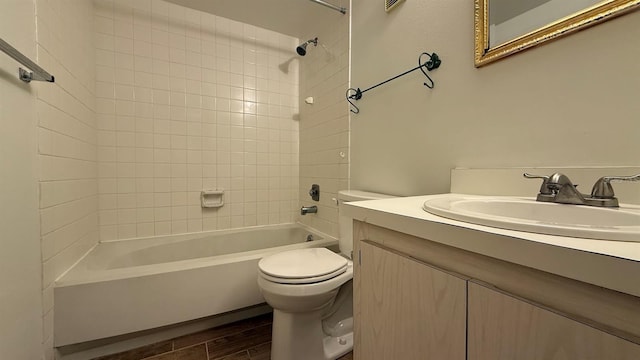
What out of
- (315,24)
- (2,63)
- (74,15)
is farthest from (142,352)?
(315,24)

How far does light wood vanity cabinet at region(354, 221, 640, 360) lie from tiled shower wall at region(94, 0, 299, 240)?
5.43ft

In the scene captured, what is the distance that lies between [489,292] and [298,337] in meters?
0.95

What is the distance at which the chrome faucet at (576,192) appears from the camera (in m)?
0.54

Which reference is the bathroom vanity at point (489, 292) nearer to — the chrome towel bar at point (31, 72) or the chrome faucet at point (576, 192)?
the chrome faucet at point (576, 192)

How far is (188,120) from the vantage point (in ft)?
6.17

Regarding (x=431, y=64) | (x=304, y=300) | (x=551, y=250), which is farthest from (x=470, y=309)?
(x=431, y=64)

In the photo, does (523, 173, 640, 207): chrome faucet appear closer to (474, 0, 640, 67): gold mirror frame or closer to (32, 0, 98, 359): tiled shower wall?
(474, 0, 640, 67): gold mirror frame

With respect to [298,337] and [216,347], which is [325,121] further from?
[216,347]

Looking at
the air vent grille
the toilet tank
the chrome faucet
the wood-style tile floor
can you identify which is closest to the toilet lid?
the toilet tank

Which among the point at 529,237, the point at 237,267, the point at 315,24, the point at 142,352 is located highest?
the point at 315,24

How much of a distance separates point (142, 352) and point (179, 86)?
1.71m

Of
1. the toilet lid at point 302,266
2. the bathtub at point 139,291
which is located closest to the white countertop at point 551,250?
the toilet lid at point 302,266

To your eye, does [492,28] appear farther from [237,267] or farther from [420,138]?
[237,267]

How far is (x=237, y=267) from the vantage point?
1.35 meters
